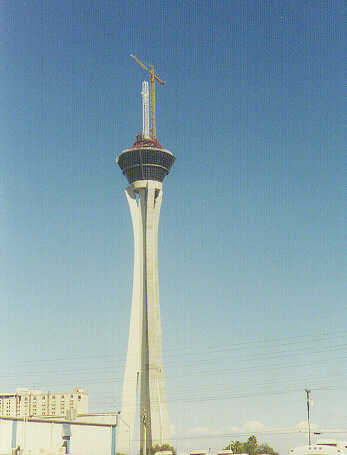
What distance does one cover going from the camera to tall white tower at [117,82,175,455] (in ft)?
417

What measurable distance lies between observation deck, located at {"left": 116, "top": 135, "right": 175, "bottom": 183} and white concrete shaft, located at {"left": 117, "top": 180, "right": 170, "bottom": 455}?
7.64m

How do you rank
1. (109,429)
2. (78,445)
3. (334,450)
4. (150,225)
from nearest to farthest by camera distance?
1. (334,450)
2. (78,445)
3. (109,429)
4. (150,225)

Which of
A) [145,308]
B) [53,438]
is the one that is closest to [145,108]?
[145,308]

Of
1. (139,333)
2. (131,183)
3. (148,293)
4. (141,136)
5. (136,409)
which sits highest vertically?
(141,136)

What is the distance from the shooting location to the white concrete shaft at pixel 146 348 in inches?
4988

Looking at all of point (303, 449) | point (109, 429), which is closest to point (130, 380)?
point (109, 429)

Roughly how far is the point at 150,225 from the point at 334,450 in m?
87.0

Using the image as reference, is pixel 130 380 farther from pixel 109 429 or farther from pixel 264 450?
pixel 109 429

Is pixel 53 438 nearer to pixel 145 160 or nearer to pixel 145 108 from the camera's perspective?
pixel 145 160

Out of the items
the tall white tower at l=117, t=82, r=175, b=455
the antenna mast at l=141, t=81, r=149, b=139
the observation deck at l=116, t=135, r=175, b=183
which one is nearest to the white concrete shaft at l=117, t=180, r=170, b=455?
the tall white tower at l=117, t=82, r=175, b=455

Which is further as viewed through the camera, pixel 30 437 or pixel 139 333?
pixel 139 333

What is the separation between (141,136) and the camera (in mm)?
144625

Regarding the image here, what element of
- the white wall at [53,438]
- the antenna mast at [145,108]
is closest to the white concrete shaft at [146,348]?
the antenna mast at [145,108]

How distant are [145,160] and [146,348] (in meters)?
42.1
